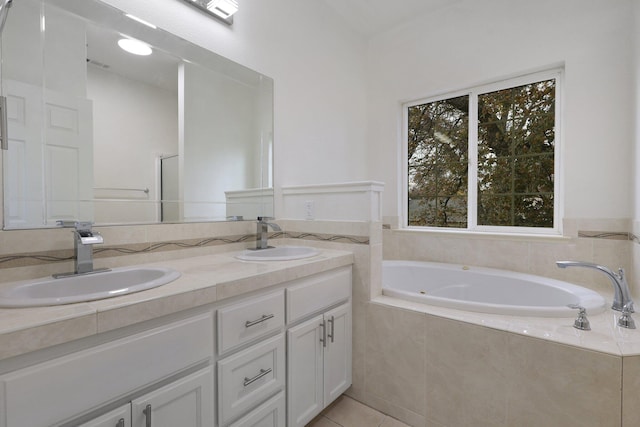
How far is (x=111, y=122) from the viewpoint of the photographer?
1.32 metres

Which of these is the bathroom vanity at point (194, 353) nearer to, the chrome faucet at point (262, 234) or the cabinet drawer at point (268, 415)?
the cabinet drawer at point (268, 415)

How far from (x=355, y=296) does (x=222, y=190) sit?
99cm

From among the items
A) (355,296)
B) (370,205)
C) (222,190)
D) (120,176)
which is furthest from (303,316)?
(120,176)

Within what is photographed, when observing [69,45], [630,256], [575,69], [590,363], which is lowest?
[590,363]

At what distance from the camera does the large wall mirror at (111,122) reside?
1.13 m

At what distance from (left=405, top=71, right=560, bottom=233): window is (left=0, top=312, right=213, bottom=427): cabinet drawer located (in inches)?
92.0

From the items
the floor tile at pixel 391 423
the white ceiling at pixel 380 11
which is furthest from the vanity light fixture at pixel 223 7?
the floor tile at pixel 391 423

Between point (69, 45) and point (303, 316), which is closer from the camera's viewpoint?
point (69, 45)

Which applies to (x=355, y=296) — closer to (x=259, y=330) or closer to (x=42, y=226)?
(x=259, y=330)

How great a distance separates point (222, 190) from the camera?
5.91ft

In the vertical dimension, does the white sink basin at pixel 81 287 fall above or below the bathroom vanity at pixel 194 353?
above

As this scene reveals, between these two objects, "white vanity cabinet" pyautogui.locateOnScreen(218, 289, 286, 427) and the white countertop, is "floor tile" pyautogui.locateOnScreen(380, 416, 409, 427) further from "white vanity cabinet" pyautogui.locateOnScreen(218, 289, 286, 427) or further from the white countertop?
the white countertop

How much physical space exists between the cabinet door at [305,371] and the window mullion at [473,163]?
171cm

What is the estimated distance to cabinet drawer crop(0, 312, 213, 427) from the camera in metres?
0.66
